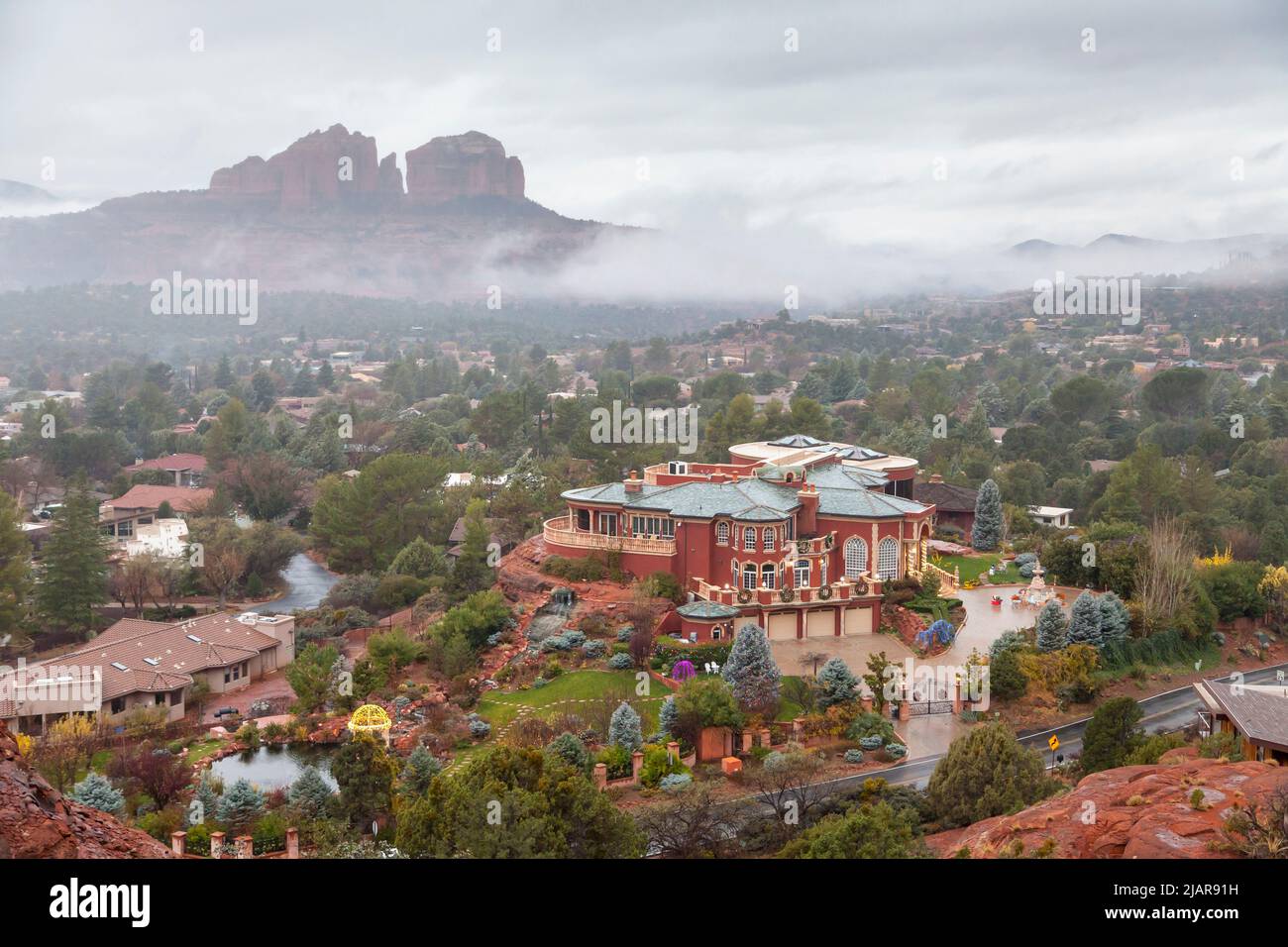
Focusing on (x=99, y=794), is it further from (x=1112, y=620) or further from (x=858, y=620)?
(x=1112, y=620)

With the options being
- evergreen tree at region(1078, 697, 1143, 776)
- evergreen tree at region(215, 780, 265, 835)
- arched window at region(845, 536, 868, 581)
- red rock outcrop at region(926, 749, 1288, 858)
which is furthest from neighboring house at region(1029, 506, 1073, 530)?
evergreen tree at region(215, 780, 265, 835)

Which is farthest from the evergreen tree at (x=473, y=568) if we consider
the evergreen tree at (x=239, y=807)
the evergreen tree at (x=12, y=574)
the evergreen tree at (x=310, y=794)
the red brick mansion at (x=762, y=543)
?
the evergreen tree at (x=239, y=807)

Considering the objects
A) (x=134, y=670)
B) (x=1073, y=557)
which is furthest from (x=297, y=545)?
(x=1073, y=557)

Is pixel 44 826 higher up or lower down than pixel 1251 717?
higher up

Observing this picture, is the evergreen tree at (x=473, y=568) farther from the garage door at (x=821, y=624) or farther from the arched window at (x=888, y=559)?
the arched window at (x=888, y=559)

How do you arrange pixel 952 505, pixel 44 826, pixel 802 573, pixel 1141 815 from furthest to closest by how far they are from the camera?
pixel 952 505 → pixel 802 573 → pixel 1141 815 → pixel 44 826

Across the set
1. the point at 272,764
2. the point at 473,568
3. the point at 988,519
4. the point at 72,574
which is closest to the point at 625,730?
the point at 272,764
